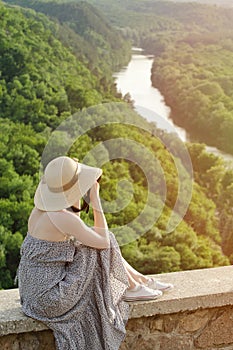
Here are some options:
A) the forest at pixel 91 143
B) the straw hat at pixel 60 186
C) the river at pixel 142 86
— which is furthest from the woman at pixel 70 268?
the river at pixel 142 86

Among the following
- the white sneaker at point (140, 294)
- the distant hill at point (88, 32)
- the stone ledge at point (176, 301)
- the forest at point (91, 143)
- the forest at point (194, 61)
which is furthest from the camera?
the distant hill at point (88, 32)

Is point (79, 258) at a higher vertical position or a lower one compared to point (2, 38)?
higher

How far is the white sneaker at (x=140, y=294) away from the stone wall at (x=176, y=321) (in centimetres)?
3

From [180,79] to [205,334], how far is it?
32565 millimetres

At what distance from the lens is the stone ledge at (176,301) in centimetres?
265

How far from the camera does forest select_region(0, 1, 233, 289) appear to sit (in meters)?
19.1

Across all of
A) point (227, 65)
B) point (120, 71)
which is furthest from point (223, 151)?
point (120, 71)

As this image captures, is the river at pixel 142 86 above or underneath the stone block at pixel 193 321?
underneath

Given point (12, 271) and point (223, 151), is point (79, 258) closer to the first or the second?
point (12, 271)

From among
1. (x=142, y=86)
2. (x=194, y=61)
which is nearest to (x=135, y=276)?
(x=142, y=86)

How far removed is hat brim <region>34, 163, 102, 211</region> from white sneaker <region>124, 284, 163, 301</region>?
0.46 meters

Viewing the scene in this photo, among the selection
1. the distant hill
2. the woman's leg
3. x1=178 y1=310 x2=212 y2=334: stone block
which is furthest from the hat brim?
the distant hill

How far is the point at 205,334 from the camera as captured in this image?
9.71ft

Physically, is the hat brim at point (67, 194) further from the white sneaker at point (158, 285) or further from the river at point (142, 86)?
the river at point (142, 86)
